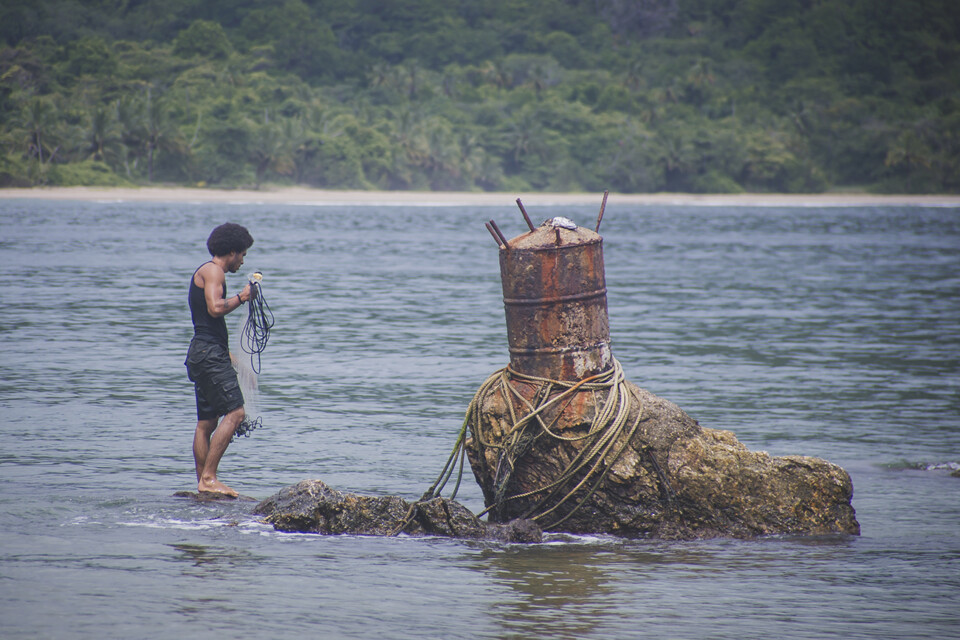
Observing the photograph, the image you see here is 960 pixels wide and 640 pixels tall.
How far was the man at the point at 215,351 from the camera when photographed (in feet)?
23.8

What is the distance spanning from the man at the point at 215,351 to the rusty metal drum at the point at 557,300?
179 cm

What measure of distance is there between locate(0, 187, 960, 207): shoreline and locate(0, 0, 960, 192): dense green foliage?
4.77ft

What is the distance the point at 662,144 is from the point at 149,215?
5126 cm

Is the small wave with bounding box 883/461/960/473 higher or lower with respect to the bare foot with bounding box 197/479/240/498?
lower

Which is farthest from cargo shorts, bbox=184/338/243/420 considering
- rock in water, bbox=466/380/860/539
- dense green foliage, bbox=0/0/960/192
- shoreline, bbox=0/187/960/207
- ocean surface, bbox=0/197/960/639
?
shoreline, bbox=0/187/960/207

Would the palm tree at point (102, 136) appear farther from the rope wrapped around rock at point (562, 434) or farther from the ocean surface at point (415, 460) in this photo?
the rope wrapped around rock at point (562, 434)

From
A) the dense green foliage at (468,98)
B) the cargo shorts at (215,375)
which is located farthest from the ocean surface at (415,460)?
the dense green foliage at (468,98)

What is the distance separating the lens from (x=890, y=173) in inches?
3878

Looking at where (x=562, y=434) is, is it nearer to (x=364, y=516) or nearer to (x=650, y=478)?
(x=650, y=478)

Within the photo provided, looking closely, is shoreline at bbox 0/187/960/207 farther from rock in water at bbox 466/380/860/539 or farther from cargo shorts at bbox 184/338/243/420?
rock in water at bbox 466/380/860/539

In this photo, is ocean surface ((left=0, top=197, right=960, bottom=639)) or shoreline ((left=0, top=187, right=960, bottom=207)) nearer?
ocean surface ((left=0, top=197, right=960, bottom=639))

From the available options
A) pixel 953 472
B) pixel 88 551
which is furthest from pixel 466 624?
pixel 953 472

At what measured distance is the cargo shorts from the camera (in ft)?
23.9

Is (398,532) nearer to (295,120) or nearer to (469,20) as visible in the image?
(295,120)
